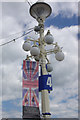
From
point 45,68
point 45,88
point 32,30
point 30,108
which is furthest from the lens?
point 32,30

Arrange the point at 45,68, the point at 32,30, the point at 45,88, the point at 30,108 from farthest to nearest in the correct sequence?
the point at 32,30
the point at 45,68
the point at 45,88
the point at 30,108

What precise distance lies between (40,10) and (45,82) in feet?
13.2

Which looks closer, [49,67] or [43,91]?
[43,91]

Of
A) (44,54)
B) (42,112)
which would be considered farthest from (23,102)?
(44,54)

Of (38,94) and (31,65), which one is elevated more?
(31,65)

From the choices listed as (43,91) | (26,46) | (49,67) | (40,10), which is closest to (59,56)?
(49,67)

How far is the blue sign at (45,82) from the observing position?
9.38 m

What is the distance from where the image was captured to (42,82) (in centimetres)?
945

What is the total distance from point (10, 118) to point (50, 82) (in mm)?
2719

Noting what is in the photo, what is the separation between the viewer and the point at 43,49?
10.4 meters

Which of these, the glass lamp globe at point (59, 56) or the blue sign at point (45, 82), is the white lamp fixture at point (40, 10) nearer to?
the glass lamp globe at point (59, 56)

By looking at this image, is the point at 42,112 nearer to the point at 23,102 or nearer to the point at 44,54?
the point at 23,102

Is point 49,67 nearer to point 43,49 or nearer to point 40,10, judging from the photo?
point 43,49

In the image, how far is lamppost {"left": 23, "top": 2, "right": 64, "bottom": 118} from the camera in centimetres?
937
